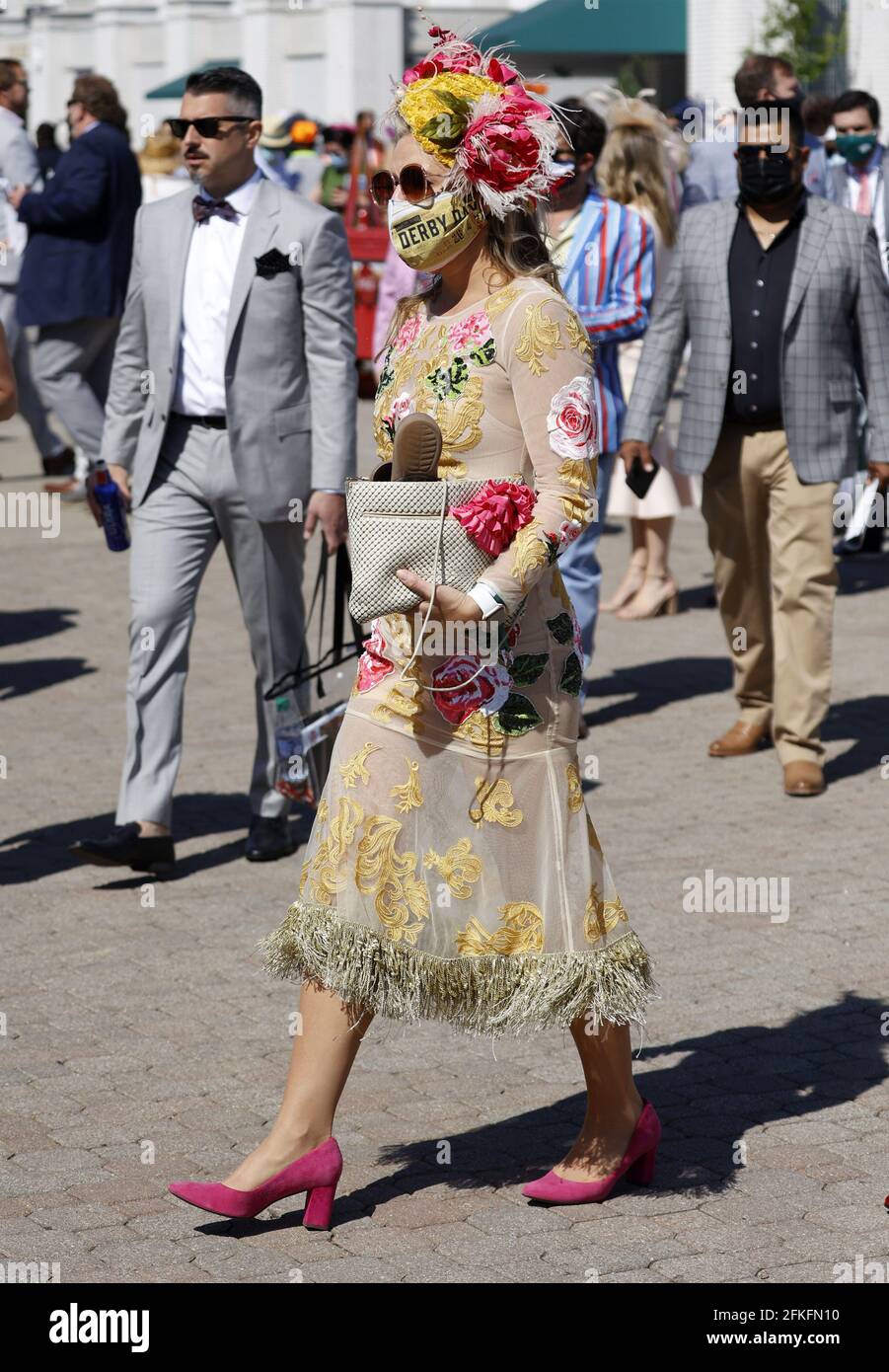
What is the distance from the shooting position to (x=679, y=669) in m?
9.70

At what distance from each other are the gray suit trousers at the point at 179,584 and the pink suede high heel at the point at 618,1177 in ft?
8.62

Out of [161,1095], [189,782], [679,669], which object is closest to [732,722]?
[679,669]

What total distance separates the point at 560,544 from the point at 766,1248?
1.35m

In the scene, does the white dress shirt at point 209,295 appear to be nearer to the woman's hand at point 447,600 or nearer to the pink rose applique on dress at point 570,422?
the pink rose applique on dress at point 570,422

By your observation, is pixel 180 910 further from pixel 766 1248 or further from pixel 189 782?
pixel 766 1248

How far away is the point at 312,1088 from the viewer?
4129mm

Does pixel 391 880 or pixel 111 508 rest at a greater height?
pixel 111 508

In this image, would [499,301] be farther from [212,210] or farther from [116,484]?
[116,484]

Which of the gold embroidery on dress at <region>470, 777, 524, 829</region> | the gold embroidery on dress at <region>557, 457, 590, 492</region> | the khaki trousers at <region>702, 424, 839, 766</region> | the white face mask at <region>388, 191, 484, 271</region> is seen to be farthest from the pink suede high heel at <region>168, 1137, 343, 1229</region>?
the khaki trousers at <region>702, 424, 839, 766</region>

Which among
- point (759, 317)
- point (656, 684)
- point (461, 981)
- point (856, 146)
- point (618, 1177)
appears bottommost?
point (656, 684)

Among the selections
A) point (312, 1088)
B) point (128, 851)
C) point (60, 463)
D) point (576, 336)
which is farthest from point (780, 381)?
point (60, 463)

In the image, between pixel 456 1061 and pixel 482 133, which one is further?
pixel 456 1061

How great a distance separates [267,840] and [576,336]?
314 cm

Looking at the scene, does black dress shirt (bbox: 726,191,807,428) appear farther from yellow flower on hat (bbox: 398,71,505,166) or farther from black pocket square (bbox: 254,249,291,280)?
yellow flower on hat (bbox: 398,71,505,166)
